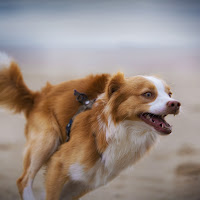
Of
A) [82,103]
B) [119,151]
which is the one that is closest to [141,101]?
[119,151]

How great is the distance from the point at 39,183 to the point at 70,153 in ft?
4.65

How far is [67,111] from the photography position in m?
2.51

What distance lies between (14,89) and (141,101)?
46.0 inches

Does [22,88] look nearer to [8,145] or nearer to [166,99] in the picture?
[166,99]

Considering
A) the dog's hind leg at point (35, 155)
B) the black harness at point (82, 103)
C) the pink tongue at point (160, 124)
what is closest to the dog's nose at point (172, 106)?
the pink tongue at point (160, 124)

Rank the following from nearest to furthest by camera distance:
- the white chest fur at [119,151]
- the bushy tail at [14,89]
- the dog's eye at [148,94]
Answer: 1. the dog's eye at [148,94]
2. the white chest fur at [119,151]
3. the bushy tail at [14,89]

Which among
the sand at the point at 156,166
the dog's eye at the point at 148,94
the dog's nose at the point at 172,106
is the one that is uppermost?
the dog's eye at the point at 148,94

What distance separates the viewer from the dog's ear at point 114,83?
7.07 feet

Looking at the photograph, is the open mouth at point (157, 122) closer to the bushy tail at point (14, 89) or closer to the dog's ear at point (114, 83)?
the dog's ear at point (114, 83)

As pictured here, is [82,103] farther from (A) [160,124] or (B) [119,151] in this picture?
(A) [160,124]

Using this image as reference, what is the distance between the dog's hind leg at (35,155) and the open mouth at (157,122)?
2.63 feet

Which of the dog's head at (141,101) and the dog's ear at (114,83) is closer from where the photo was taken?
the dog's head at (141,101)

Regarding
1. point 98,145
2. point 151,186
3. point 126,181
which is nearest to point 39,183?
point 126,181

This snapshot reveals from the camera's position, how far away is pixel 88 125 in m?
2.31
